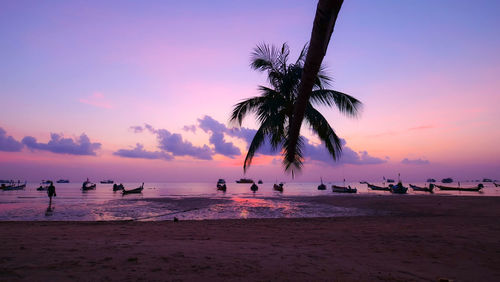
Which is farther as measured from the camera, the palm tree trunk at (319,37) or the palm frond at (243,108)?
the palm frond at (243,108)

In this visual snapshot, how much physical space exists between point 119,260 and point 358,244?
6183mm

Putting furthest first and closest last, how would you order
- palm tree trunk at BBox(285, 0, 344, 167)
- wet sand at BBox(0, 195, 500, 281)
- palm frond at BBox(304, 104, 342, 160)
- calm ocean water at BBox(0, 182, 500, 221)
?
calm ocean water at BBox(0, 182, 500, 221)
palm frond at BBox(304, 104, 342, 160)
wet sand at BBox(0, 195, 500, 281)
palm tree trunk at BBox(285, 0, 344, 167)

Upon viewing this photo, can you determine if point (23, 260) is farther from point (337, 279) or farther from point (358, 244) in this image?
point (358, 244)

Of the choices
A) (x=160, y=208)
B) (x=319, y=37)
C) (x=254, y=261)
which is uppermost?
(x=319, y=37)

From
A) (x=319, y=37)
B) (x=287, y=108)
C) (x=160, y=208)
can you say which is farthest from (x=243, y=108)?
(x=160, y=208)

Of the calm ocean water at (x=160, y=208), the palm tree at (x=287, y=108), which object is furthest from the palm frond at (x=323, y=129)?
the calm ocean water at (x=160, y=208)

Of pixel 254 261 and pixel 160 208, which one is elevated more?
pixel 254 261

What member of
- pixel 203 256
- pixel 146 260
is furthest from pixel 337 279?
pixel 146 260

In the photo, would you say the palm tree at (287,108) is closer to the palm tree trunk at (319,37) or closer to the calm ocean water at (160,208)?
the palm tree trunk at (319,37)

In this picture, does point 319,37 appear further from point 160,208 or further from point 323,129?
point 160,208

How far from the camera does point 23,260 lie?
5.23m

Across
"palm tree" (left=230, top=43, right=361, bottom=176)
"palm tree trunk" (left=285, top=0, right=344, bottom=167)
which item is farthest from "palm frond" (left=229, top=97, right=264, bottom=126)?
"palm tree trunk" (left=285, top=0, right=344, bottom=167)

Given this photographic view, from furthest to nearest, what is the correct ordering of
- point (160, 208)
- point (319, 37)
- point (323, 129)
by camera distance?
point (160, 208), point (323, 129), point (319, 37)

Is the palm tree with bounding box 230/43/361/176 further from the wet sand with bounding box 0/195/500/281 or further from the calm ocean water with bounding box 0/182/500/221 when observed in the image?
the calm ocean water with bounding box 0/182/500/221
